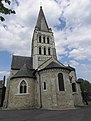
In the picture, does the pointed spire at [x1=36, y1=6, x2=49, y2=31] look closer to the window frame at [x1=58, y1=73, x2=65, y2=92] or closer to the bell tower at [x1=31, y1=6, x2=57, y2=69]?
the bell tower at [x1=31, y1=6, x2=57, y2=69]

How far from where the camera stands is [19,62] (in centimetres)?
2872

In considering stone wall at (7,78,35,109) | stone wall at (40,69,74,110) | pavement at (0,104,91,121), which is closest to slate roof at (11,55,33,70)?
stone wall at (7,78,35,109)

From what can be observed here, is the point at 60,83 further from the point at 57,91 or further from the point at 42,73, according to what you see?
the point at 42,73

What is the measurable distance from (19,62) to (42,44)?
6.57m

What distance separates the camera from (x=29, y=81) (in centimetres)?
2153

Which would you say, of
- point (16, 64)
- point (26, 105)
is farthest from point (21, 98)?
point (16, 64)

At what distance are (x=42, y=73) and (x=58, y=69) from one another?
106 inches

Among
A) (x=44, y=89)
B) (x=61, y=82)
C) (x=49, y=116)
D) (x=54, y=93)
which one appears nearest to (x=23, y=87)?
(x=44, y=89)

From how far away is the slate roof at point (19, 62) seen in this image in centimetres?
2738

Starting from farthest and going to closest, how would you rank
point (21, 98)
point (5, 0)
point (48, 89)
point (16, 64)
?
point (16, 64) < point (21, 98) < point (48, 89) < point (5, 0)

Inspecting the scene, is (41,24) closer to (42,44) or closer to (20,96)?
(42,44)

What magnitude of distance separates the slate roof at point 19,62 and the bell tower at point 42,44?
5.69 ft

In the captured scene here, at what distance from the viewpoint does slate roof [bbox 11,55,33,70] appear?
89.8 ft

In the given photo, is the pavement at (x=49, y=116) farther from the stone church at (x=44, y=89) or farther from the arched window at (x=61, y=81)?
the arched window at (x=61, y=81)
